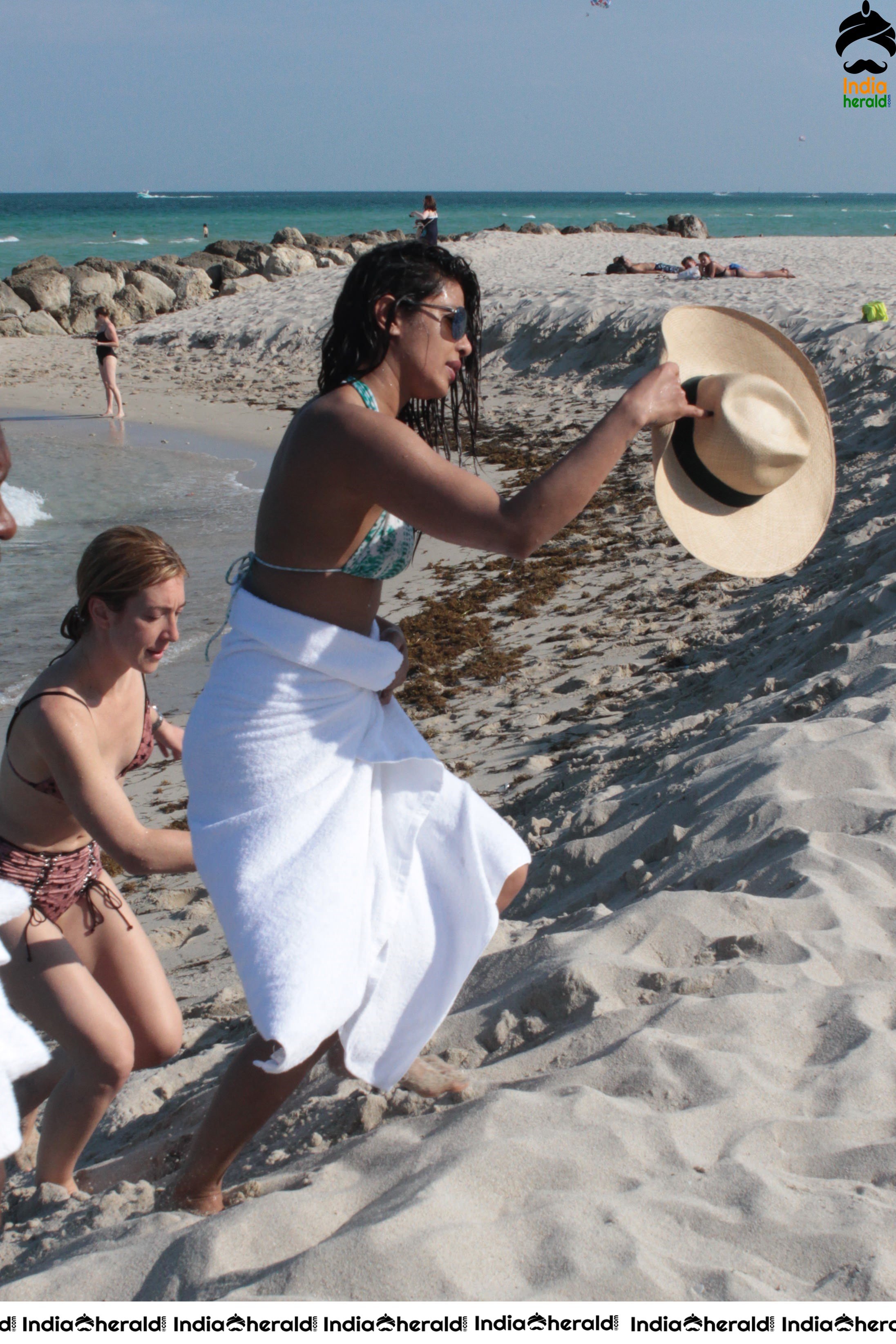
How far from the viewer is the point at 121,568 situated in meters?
2.44

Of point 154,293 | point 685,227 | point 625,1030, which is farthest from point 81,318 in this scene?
point 625,1030

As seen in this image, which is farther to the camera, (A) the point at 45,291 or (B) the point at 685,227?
(B) the point at 685,227

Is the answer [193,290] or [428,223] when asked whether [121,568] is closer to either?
[428,223]

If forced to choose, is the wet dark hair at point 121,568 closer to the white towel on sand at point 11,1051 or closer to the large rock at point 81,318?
the white towel on sand at point 11,1051

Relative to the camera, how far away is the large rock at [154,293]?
83.1ft

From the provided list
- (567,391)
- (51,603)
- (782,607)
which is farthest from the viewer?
(567,391)

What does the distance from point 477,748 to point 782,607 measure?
73.6 inches

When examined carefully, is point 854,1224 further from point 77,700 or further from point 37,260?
point 37,260

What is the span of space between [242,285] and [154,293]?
6.81ft

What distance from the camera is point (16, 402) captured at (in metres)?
16.6

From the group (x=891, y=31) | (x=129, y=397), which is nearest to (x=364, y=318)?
(x=891, y=31)

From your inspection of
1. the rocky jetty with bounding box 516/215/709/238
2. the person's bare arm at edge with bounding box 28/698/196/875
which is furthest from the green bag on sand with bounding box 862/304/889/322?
the rocky jetty with bounding box 516/215/709/238

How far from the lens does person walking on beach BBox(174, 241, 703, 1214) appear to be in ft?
6.28

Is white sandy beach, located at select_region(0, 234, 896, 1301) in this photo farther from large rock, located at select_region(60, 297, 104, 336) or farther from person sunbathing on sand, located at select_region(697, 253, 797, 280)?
large rock, located at select_region(60, 297, 104, 336)
